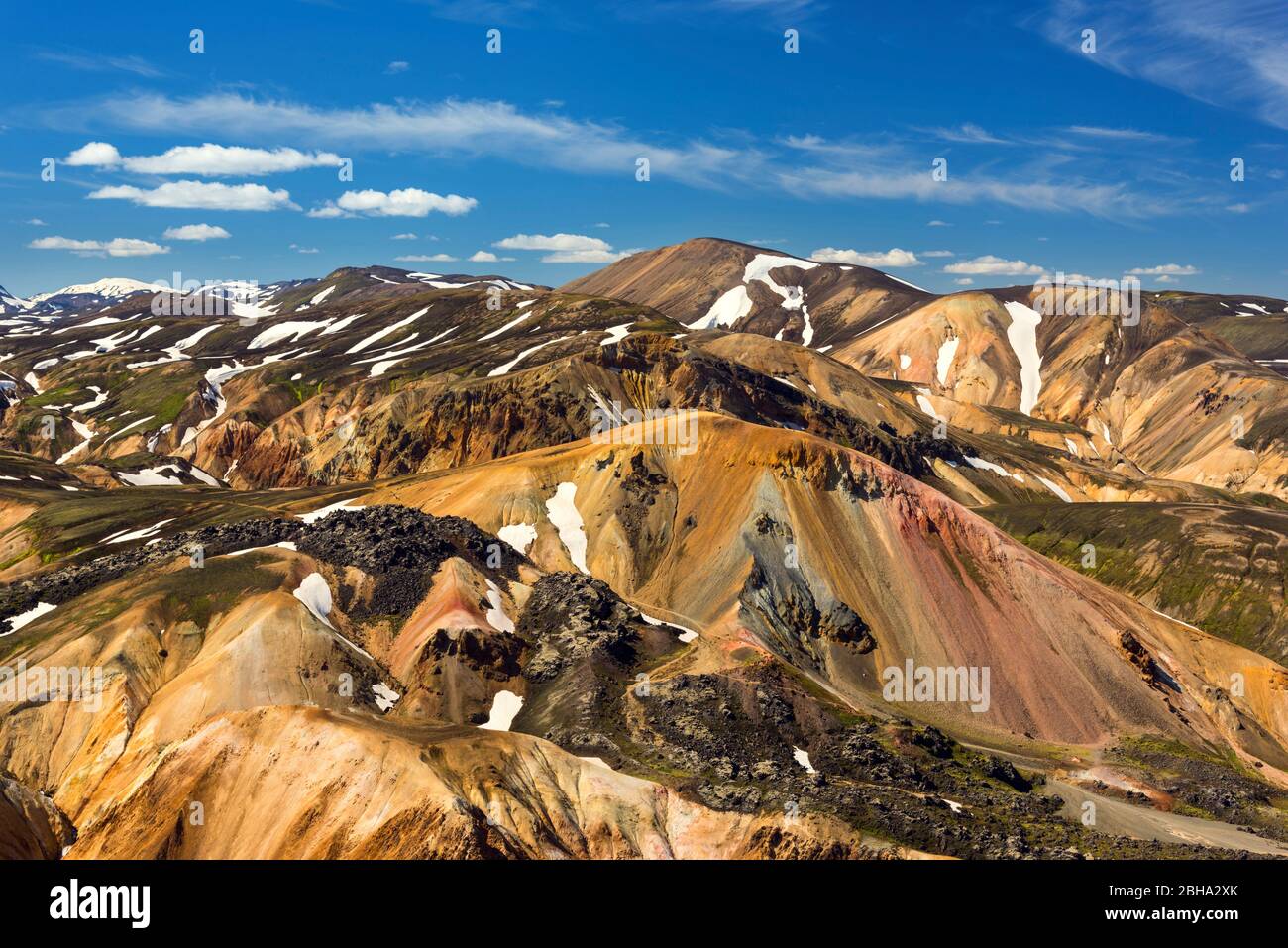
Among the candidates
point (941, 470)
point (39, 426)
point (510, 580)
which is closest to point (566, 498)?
point (510, 580)

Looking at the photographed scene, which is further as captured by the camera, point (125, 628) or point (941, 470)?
point (941, 470)

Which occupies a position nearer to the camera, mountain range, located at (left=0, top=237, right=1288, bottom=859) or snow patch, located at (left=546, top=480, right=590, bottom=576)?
mountain range, located at (left=0, top=237, right=1288, bottom=859)

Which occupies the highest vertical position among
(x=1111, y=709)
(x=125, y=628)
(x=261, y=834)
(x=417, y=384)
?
(x=417, y=384)

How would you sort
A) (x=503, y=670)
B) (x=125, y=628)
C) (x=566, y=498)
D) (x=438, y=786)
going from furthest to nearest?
(x=566, y=498), (x=503, y=670), (x=125, y=628), (x=438, y=786)

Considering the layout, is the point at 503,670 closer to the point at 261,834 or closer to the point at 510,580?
the point at 510,580

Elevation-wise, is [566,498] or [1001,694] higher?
[566,498]

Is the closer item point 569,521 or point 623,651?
point 623,651

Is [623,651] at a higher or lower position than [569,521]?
lower

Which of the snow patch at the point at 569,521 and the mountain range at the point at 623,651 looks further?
the snow patch at the point at 569,521
